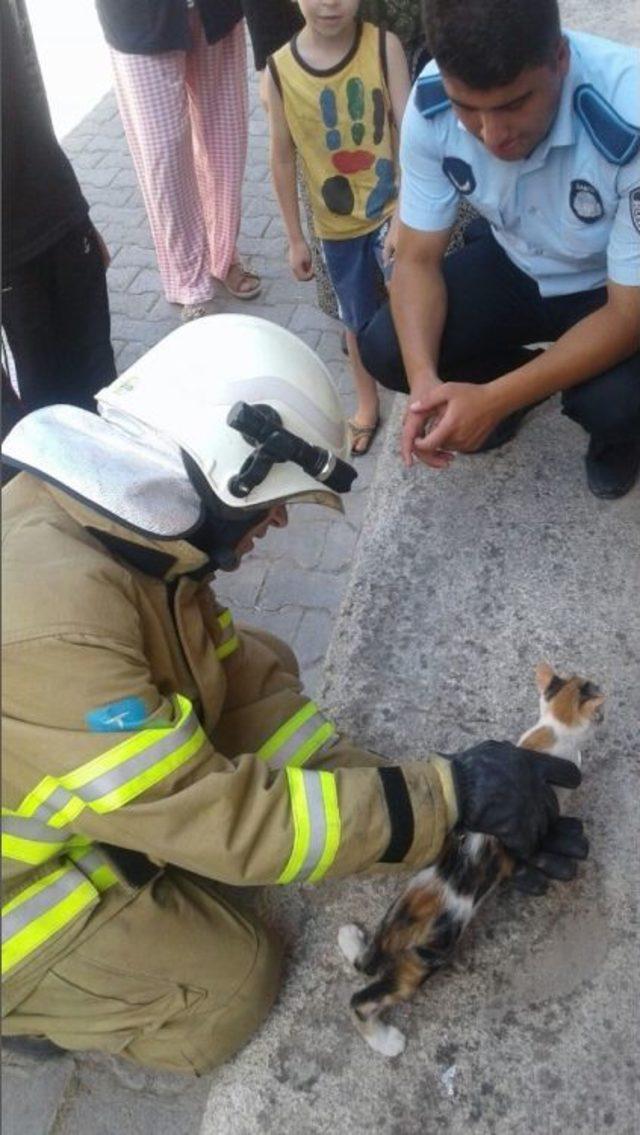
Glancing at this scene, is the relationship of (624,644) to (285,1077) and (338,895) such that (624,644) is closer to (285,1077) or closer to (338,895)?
(338,895)

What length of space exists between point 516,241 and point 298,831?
1809 mm

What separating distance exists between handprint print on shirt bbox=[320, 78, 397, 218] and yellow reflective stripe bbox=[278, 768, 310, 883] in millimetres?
2436

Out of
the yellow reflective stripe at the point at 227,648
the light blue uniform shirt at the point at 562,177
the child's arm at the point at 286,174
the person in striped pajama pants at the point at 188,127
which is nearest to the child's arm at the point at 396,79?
the child's arm at the point at 286,174

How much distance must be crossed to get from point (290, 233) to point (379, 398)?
90 cm

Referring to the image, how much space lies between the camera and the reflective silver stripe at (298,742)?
239 cm

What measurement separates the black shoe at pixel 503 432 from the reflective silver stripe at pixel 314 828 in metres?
1.66

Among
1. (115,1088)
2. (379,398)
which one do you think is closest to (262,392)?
(115,1088)

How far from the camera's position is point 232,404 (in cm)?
199

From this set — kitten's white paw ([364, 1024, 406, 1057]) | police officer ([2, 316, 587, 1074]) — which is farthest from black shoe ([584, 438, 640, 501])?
kitten's white paw ([364, 1024, 406, 1057])

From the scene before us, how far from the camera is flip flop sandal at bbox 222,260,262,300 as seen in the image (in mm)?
5281

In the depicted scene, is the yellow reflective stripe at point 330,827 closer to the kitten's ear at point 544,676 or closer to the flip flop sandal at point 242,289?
the kitten's ear at point 544,676

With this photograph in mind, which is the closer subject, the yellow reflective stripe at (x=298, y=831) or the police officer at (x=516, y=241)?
the yellow reflective stripe at (x=298, y=831)

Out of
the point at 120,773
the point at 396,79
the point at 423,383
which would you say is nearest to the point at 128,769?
the point at 120,773

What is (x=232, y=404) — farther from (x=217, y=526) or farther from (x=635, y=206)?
(x=635, y=206)
